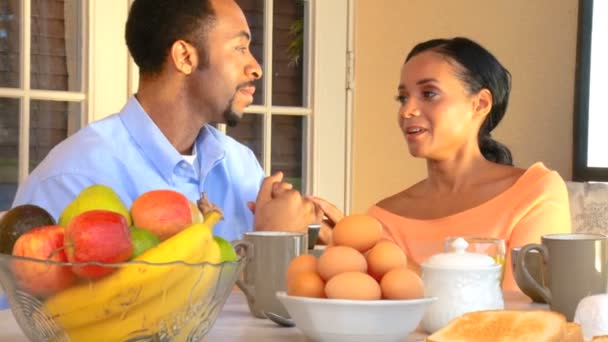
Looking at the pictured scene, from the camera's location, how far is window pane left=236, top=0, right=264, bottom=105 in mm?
3197

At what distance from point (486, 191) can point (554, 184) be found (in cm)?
18

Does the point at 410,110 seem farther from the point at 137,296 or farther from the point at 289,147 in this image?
the point at 137,296

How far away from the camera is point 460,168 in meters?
2.49

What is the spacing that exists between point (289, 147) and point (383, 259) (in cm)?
226

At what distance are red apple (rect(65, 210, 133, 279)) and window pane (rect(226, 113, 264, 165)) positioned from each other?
7.34 ft

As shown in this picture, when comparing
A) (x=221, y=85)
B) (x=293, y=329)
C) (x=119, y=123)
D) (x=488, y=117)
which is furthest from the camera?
(x=488, y=117)

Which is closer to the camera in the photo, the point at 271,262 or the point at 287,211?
the point at 271,262

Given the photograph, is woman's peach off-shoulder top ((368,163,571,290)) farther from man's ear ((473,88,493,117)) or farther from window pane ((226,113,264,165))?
window pane ((226,113,264,165))

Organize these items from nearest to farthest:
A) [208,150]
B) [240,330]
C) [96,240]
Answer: [96,240] → [240,330] → [208,150]

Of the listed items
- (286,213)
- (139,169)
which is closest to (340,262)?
(286,213)

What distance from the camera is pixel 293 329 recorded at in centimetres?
125

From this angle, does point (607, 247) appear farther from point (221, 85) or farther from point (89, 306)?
point (221, 85)

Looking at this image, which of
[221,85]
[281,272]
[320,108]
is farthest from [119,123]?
[320,108]

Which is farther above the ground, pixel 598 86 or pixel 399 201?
pixel 598 86
